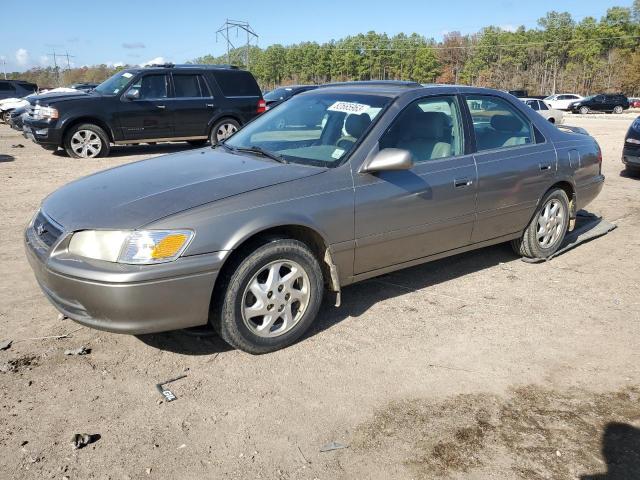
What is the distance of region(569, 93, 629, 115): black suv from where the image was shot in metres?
46.3

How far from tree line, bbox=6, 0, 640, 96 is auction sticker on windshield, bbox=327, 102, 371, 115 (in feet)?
258

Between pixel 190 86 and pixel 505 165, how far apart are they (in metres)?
9.28

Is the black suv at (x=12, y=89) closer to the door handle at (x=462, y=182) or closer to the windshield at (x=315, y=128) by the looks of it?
the windshield at (x=315, y=128)

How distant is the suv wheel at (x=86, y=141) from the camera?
1160 centimetres

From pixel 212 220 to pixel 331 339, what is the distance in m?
→ 1.22

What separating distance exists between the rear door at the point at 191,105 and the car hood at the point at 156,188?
8.41 metres

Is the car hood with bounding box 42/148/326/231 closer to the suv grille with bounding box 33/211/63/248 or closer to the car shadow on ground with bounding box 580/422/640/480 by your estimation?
the suv grille with bounding box 33/211/63/248

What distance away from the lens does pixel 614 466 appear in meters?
2.63

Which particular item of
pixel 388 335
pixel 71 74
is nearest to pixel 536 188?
pixel 388 335

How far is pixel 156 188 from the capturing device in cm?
354

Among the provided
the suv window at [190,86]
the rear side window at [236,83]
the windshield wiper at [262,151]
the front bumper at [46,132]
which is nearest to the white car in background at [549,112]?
the rear side window at [236,83]

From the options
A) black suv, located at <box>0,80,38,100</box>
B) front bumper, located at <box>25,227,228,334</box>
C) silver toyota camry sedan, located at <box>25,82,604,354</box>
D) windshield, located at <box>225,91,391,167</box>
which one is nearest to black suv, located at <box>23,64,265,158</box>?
windshield, located at <box>225,91,391,167</box>

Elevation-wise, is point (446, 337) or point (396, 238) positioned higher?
point (396, 238)

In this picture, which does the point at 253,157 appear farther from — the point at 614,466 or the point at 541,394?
the point at 614,466
